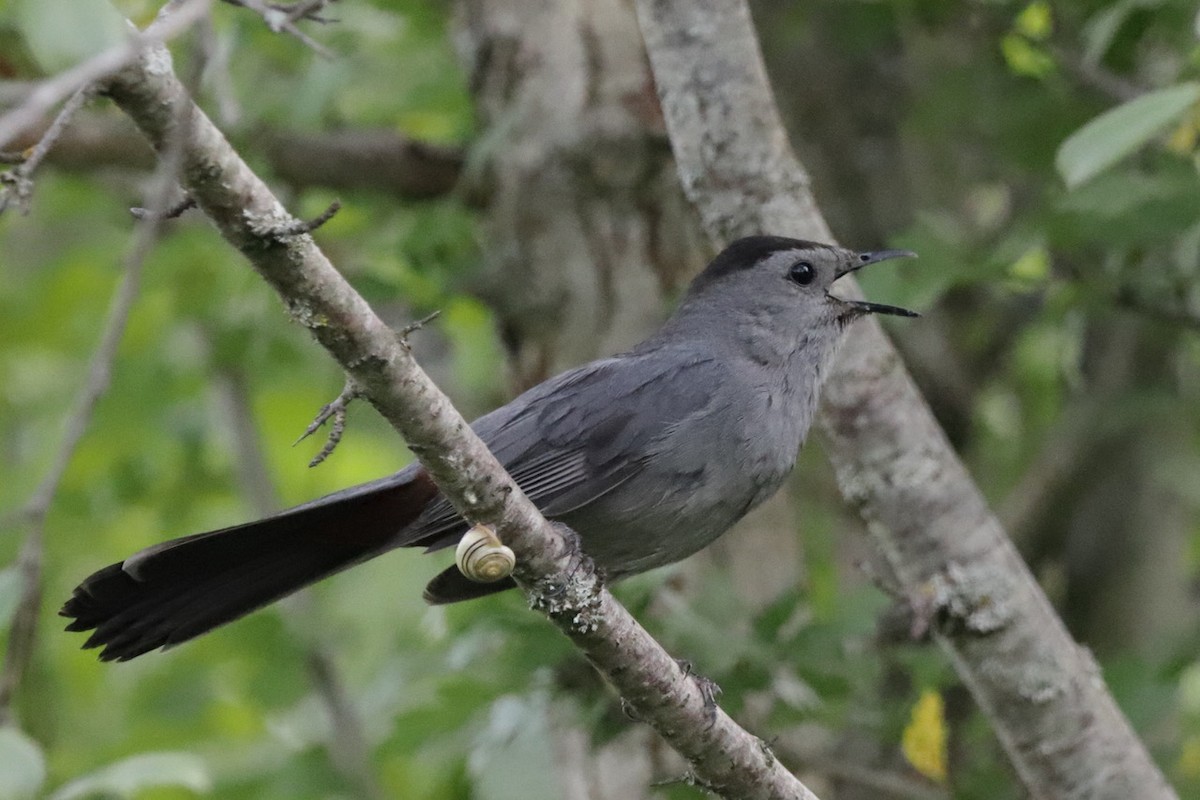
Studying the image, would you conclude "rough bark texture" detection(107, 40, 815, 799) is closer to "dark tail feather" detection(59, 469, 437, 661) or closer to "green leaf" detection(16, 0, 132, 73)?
"green leaf" detection(16, 0, 132, 73)

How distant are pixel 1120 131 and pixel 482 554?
1.36 metres

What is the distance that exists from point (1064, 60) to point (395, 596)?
3267mm

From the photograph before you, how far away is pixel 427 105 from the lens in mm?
4863

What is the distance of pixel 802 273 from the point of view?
3668 mm

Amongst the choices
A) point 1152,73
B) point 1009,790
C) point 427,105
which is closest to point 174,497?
point 427,105

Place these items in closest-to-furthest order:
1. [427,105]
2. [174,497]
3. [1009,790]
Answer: [1009,790], [427,105], [174,497]

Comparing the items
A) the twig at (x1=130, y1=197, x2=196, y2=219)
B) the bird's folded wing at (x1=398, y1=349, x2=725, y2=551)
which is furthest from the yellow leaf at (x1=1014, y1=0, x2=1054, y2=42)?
the twig at (x1=130, y1=197, x2=196, y2=219)

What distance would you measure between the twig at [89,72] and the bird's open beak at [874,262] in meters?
2.13

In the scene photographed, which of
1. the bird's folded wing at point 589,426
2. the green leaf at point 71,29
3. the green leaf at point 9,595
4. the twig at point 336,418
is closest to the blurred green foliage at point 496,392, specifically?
the bird's folded wing at point 589,426

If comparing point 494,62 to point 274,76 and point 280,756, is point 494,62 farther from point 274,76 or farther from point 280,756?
point 280,756

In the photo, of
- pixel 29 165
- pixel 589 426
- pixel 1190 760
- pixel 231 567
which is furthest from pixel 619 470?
pixel 1190 760

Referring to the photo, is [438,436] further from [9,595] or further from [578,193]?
[578,193]

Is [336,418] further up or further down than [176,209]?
further down

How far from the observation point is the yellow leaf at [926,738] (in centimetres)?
361
